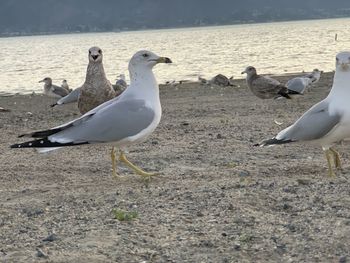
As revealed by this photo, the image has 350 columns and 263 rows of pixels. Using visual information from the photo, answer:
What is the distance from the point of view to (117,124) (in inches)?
260

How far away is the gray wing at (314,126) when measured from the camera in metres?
6.78

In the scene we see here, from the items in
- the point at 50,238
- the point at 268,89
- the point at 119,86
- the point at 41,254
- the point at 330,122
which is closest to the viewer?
the point at 41,254

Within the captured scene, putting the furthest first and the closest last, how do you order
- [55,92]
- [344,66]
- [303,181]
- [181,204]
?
1. [55,92]
2. [344,66]
3. [303,181]
4. [181,204]

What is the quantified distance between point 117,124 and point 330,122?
1946mm

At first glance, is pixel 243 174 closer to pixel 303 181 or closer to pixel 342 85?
pixel 303 181

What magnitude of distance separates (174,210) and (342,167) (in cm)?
244

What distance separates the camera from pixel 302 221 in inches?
197

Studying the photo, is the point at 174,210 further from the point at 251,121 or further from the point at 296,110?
the point at 296,110

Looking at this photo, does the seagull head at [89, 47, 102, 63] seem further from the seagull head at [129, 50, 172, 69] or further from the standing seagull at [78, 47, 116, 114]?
the seagull head at [129, 50, 172, 69]

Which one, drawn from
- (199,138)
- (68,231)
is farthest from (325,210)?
(199,138)

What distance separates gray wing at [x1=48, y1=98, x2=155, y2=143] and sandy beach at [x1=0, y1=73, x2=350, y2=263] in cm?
45

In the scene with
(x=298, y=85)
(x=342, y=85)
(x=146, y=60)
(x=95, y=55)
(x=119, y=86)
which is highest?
(x=146, y=60)

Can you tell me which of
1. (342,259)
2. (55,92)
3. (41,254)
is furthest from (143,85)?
(55,92)

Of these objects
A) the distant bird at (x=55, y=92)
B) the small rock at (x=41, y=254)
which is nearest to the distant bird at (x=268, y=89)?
the distant bird at (x=55, y=92)
